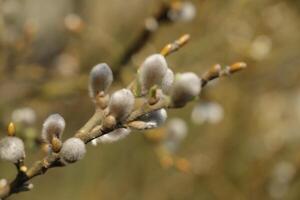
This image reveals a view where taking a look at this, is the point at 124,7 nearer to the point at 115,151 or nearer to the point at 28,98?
the point at 115,151

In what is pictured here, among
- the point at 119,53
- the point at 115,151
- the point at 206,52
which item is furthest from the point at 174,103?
the point at 115,151

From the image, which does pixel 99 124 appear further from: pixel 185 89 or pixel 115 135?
pixel 185 89

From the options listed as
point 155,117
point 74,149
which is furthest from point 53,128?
point 155,117

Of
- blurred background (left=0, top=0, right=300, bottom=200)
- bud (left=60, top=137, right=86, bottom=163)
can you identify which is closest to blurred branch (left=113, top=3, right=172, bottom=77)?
blurred background (left=0, top=0, right=300, bottom=200)

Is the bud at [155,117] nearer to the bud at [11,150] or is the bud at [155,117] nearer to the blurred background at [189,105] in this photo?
the bud at [11,150]

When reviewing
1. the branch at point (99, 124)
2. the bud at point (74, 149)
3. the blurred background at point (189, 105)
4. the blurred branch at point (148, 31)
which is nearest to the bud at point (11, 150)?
the branch at point (99, 124)

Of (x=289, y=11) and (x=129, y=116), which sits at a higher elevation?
(x=289, y=11)

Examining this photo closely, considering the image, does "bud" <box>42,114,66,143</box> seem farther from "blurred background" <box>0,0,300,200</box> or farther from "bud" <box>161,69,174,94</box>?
"blurred background" <box>0,0,300,200</box>
